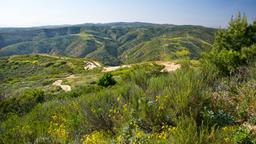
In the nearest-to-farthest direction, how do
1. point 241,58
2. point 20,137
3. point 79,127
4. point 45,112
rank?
point 20,137
point 79,127
point 45,112
point 241,58

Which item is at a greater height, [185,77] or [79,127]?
[185,77]

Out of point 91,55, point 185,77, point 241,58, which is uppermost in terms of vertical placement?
point 185,77

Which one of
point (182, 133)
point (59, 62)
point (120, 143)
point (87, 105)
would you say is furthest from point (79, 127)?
point (59, 62)

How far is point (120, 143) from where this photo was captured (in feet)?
17.6

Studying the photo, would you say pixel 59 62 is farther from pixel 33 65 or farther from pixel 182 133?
pixel 182 133

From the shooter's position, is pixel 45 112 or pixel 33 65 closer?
pixel 45 112

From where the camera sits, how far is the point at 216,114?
6.30m

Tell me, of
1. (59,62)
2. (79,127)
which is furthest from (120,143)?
(59,62)

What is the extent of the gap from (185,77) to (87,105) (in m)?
2.32

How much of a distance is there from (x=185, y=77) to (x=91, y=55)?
18920 centimetres

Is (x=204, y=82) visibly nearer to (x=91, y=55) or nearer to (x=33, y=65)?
(x=33, y=65)

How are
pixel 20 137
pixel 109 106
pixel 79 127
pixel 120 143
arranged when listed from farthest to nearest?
pixel 109 106 < pixel 79 127 < pixel 20 137 < pixel 120 143

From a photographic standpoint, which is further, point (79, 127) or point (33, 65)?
point (33, 65)

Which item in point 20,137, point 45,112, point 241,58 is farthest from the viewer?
point 241,58
